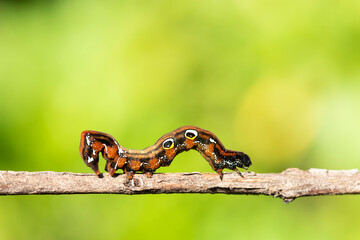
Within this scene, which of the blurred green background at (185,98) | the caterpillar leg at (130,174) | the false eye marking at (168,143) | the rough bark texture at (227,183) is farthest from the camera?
the blurred green background at (185,98)

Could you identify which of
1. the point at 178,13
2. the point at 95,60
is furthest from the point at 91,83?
the point at 178,13

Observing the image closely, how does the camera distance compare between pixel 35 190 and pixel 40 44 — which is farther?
pixel 40 44

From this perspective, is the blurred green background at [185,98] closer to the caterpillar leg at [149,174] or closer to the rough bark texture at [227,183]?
the caterpillar leg at [149,174]

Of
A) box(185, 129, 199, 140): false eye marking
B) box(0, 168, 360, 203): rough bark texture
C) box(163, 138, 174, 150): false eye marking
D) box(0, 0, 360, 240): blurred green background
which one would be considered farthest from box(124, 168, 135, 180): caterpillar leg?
box(0, 0, 360, 240): blurred green background

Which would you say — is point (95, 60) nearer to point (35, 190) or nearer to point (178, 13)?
point (178, 13)

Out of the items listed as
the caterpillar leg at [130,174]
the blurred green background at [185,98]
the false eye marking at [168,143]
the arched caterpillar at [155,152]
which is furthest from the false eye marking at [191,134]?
the blurred green background at [185,98]

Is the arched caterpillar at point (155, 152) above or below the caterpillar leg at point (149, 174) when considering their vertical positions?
above
